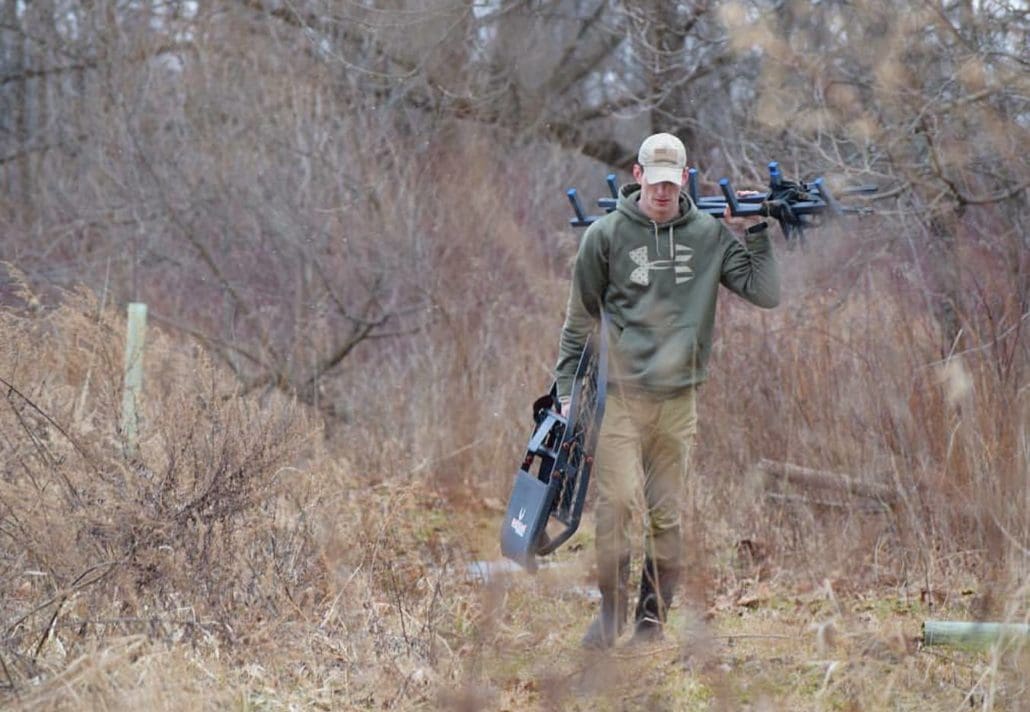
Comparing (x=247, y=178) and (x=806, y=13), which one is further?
(x=247, y=178)

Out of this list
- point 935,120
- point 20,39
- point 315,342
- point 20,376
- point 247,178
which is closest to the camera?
point 20,376

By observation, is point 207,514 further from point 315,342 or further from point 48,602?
point 315,342

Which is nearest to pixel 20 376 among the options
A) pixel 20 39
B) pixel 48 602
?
pixel 48 602

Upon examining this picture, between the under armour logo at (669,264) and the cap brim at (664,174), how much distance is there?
10.3 inches

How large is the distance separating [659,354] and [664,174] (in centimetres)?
68

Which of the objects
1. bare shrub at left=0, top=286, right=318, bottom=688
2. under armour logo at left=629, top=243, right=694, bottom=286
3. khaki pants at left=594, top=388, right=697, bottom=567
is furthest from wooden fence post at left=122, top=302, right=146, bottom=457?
under armour logo at left=629, top=243, right=694, bottom=286

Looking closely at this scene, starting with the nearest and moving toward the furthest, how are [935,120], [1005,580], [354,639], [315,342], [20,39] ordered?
[1005,580] → [354,639] → [935,120] → [315,342] → [20,39]

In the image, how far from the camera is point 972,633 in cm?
490

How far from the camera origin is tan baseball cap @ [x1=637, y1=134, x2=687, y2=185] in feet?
18.5

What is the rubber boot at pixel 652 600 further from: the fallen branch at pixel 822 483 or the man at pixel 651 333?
the fallen branch at pixel 822 483

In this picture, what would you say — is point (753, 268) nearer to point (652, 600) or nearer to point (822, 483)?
point (652, 600)

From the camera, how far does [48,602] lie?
5059 mm

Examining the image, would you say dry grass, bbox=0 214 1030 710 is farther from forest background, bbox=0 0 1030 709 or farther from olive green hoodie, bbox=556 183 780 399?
olive green hoodie, bbox=556 183 780 399

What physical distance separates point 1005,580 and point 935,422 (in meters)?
2.37
